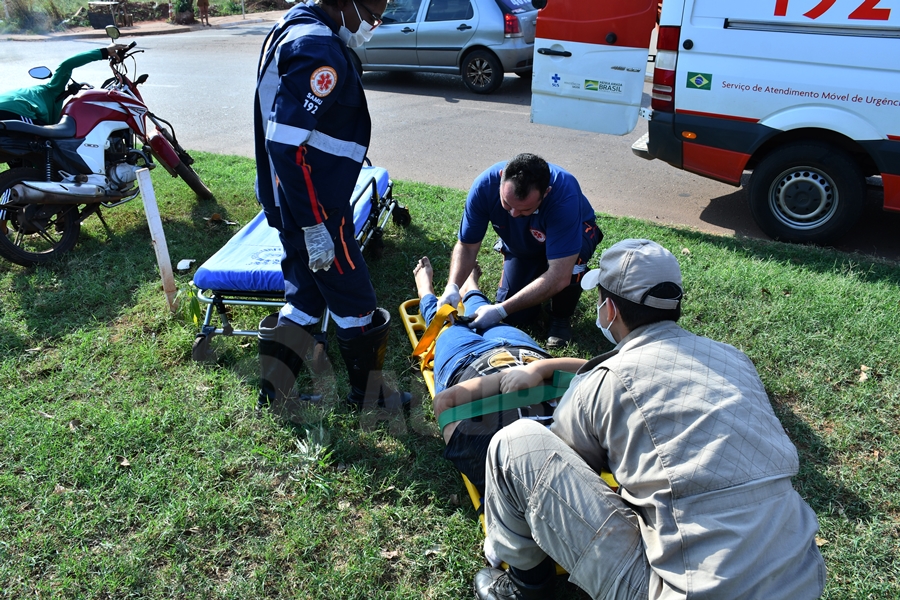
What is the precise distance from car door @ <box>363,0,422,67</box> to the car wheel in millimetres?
1003

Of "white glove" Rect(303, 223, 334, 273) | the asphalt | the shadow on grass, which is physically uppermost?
the asphalt

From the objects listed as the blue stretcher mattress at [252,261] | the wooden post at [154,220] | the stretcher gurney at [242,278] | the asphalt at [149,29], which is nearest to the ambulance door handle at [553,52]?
the blue stretcher mattress at [252,261]

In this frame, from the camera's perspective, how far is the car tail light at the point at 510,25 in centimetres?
992

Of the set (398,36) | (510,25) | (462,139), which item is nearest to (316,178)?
(462,139)

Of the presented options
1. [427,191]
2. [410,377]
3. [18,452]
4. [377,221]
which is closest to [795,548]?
[410,377]

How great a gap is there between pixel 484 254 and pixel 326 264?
7.70 ft

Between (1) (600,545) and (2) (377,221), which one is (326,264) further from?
(2) (377,221)

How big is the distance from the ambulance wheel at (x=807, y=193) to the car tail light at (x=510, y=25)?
5.87 metres

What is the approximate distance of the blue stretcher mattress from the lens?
3732mm

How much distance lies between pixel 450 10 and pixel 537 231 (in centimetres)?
783

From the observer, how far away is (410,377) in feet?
12.3

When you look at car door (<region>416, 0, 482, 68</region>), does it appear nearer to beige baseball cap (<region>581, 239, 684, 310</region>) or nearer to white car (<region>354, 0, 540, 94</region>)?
white car (<region>354, 0, 540, 94</region>)

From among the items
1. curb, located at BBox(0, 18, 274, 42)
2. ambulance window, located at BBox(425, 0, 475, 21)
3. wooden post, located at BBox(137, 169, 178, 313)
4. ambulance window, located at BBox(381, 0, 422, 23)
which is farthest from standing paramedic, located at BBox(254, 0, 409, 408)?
curb, located at BBox(0, 18, 274, 42)

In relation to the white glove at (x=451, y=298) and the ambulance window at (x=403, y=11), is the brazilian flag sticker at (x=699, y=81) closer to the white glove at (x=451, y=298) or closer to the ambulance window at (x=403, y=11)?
the white glove at (x=451, y=298)
